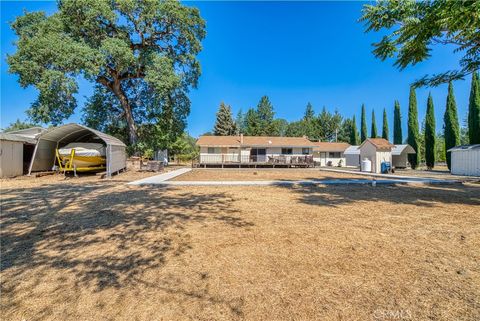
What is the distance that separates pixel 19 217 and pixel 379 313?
7047 millimetres

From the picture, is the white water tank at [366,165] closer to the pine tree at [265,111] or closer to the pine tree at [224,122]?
the pine tree at [224,122]

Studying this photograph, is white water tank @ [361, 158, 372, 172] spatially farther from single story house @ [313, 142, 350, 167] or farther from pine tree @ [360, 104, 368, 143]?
pine tree @ [360, 104, 368, 143]

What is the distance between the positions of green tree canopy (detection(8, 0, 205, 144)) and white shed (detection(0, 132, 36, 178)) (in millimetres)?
5362

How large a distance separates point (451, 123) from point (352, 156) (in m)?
13.4

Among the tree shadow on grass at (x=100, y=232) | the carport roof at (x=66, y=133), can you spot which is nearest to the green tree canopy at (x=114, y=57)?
the carport roof at (x=66, y=133)

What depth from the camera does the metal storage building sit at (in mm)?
13969

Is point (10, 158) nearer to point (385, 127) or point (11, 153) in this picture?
point (11, 153)

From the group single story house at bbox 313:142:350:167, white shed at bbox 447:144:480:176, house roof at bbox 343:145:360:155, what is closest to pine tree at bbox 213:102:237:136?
single story house at bbox 313:142:350:167

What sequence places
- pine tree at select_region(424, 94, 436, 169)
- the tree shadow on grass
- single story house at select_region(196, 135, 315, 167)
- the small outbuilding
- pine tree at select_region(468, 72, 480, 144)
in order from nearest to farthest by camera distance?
the tree shadow on grass → pine tree at select_region(468, 72, 480, 144) → pine tree at select_region(424, 94, 436, 169) → single story house at select_region(196, 135, 315, 167) → the small outbuilding

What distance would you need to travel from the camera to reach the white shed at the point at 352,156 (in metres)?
37.3

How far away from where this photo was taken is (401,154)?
31250mm

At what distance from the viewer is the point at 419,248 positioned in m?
3.73

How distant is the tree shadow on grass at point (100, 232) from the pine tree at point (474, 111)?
28.7 meters

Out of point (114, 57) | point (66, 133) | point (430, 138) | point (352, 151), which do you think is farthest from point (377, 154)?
point (66, 133)
